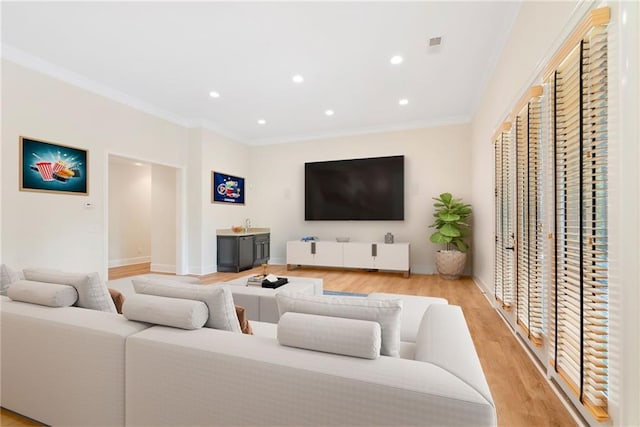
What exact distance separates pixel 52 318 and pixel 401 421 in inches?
70.2

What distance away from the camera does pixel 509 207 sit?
9.77ft

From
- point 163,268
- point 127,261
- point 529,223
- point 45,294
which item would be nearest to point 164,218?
point 163,268

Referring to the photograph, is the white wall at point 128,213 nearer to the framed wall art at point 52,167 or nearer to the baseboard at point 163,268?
the baseboard at point 163,268

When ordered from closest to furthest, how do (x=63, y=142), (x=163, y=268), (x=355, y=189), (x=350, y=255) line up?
(x=63, y=142) → (x=350, y=255) → (x=163, y=268) → (x=355, y=189)

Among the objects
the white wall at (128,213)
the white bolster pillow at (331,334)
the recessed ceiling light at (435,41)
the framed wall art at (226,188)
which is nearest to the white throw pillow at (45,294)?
the white bolster pillow at (331,334)

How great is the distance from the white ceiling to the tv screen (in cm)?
130

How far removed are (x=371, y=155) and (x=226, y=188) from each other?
3.13 m

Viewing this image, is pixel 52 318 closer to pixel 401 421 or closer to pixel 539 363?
pixel 401 421

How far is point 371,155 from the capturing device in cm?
618

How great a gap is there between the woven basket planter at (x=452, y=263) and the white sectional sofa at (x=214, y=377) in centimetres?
356

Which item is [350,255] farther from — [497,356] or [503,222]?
[497,356]

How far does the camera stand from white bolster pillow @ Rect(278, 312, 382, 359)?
3.64 ft

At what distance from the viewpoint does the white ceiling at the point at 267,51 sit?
8.87 feet

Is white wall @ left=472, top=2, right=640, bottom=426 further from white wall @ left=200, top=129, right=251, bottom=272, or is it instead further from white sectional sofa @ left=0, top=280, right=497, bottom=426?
white wall @ left=200, top=129, right=251, bottom=272
